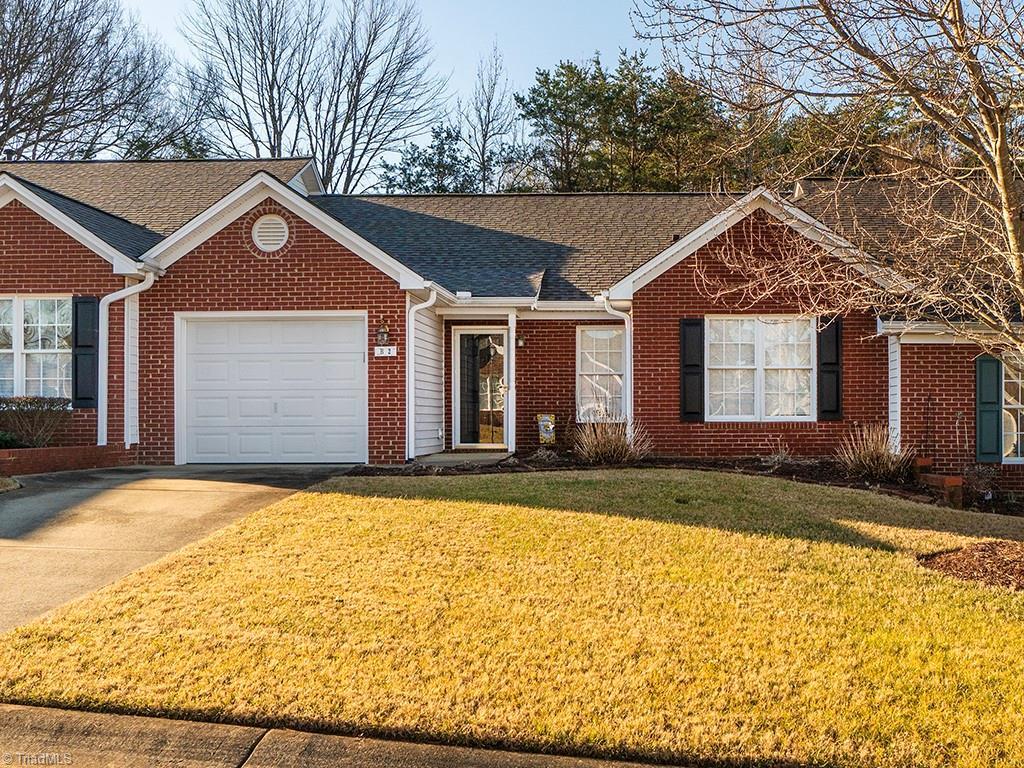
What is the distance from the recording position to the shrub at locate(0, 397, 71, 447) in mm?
11617

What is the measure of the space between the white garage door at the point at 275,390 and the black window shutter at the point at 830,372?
22.9ft

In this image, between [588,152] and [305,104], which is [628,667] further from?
[305,104]

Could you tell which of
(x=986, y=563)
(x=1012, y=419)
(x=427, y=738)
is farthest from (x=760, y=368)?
(x=427, y=738)

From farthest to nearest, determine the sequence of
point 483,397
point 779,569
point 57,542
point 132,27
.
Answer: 1. point 132,27
2. point 483,397
3. point 57,542
4. point 779,569

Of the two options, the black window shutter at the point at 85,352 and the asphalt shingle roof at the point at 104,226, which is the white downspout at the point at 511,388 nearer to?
the asphalt shingle roof at the point at 104,226

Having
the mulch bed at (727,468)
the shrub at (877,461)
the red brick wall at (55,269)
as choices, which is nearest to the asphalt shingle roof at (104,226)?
the red brick wall at (55,269)

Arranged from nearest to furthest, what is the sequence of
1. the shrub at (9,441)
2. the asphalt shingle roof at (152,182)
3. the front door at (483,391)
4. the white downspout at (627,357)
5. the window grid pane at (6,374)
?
the shrub at (9,441) → the window grid pane at (6,374) → the white downspout at (627,357) → the front door at (483,391) → the asphalt shingle roof at (152,182)

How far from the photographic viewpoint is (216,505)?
348 inches

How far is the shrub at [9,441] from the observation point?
1117 centimetres

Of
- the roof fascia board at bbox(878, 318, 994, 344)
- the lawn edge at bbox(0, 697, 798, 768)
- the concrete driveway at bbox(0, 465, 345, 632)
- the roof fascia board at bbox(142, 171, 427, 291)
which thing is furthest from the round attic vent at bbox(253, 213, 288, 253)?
the lawn edge at bbox(0, 697, 798, 768)

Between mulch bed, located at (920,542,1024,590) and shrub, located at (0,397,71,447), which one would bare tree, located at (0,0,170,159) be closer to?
shrub, located at (0,397,71,447)

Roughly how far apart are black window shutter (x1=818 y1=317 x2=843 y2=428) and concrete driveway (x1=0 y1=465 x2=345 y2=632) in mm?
7340

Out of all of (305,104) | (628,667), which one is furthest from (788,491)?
(305,104)

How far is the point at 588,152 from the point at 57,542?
2573 centimetres
